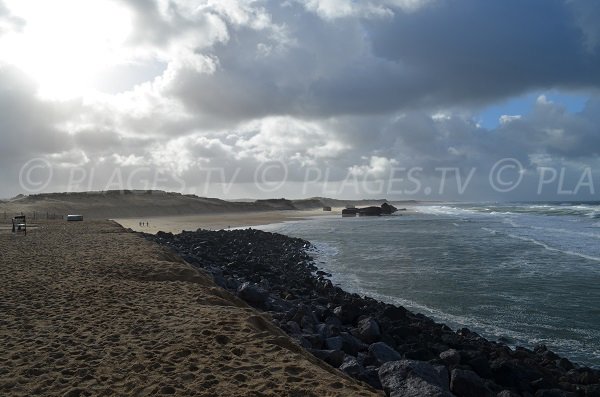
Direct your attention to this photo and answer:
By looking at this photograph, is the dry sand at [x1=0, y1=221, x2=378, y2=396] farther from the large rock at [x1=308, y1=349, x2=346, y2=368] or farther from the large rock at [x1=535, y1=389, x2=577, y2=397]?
the large rock at [x1=535, y1=389, x2=577, y2=397]

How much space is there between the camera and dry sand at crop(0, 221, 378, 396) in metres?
5.67

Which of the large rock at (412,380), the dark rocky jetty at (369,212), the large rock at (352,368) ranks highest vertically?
the dark rocky jetty at (369,212)

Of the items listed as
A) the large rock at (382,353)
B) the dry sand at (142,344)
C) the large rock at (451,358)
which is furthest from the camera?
the large rock at (451,358)

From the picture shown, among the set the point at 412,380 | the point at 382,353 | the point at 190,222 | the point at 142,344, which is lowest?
the point at 190,222

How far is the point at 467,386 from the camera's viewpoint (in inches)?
292

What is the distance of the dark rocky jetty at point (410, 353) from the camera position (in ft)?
24.0

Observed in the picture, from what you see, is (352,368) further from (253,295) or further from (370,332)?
(253,295)

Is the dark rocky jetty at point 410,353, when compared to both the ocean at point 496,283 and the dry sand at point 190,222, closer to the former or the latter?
the ocean at point 496,283

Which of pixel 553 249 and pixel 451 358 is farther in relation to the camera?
pixel 553 249

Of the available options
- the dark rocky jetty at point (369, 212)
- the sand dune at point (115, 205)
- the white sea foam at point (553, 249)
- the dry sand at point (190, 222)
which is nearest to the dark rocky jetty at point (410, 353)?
the white sea foam at point (553, 249)

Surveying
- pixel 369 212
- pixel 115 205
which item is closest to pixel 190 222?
pixel 115 205

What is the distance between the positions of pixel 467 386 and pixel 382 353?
6.44ft

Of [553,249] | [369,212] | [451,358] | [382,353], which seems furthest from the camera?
[369,212]

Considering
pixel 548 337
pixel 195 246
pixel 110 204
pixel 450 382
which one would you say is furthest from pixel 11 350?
pixel 110 204
